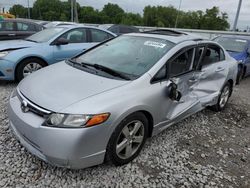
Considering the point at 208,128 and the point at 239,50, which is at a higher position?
the point at 239,50

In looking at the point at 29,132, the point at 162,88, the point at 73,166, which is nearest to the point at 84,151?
the point at 73,166

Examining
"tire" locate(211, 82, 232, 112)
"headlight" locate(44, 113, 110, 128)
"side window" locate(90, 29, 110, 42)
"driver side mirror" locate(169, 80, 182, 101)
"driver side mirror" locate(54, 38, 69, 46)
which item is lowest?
"tire" locate(211, 82, 232, 112)

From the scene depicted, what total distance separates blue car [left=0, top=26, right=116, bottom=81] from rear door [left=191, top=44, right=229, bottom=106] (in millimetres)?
3200

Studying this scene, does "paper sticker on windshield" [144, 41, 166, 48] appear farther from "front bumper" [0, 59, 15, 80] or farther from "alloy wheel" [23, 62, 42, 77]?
"front bumper" [0, 59, 15, 80]

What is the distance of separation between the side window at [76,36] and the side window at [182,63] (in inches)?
134

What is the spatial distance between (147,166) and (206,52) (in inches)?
85.8

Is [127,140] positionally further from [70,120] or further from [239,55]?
[239,55]

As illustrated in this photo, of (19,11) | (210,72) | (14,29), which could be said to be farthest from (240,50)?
(19,11)

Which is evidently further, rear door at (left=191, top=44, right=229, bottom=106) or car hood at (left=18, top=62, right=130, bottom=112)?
rear door at (left=191, top=44, right=229, bottom=106)

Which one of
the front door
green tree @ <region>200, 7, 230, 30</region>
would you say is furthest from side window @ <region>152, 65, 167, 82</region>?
green tree @ <region>200, 7, 230, 30</region>

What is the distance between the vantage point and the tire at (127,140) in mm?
2508

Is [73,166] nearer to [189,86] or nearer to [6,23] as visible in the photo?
[189,86]

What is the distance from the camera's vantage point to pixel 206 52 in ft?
12.8

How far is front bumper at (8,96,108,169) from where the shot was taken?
2191 millimetres
